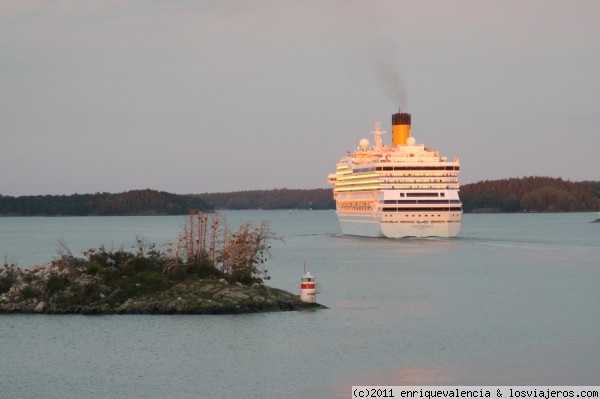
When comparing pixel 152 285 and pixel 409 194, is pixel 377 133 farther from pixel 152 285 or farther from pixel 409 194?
pixel 152 285

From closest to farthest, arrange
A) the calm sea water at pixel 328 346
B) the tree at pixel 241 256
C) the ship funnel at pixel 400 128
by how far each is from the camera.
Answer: the calm sea water at pixel 328 346
the tree at pixel 241 256
the ship funnel at pixel 400 128

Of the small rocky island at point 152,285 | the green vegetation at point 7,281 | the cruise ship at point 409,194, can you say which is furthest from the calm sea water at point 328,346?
the cruise ship at point 409,194

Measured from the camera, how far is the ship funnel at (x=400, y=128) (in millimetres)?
113875

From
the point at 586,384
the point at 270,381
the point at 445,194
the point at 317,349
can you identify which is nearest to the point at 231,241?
the point at 317,349

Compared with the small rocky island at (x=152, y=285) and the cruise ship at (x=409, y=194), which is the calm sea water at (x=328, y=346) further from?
the cruise ship at (x=409, y=194)

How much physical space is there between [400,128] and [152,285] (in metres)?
75.4

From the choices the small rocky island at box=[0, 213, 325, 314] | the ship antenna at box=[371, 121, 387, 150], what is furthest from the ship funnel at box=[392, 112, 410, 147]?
the small rocky island at box=[0, 213, 325, 314]

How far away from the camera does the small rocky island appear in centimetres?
3953

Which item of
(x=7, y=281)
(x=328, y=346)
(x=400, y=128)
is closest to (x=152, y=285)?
(x=7, y=281)

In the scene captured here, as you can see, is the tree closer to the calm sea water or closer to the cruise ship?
the calm sea water

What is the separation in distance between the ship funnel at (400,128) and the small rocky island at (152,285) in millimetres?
71387

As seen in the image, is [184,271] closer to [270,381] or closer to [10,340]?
[10,340]

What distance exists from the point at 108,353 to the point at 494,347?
37.6 ft

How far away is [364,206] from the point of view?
103938mm
